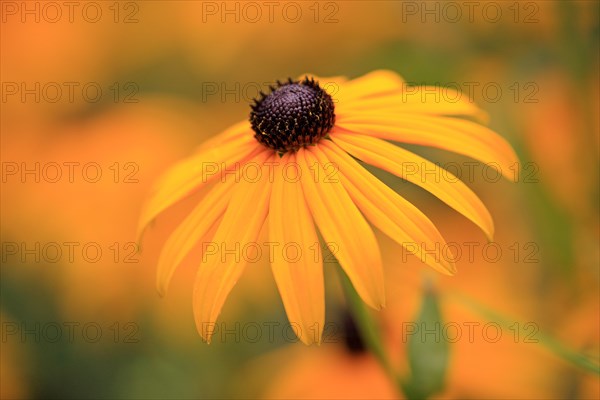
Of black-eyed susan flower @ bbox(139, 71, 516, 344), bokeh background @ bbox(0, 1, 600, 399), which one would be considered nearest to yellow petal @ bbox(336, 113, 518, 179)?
black-eyed susan flower @ bbox(139, 71, 516, 344)

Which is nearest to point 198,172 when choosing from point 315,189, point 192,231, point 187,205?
point 192,231

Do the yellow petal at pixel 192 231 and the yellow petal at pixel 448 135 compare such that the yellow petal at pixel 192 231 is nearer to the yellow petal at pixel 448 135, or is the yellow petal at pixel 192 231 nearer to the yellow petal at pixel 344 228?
the yellow petal at pixel 344 228

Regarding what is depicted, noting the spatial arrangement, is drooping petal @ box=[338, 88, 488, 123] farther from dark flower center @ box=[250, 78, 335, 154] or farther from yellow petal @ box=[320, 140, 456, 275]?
yellow petal @ box=[320, 140, 456, 275]

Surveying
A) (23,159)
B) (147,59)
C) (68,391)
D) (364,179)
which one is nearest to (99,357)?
(68,391)

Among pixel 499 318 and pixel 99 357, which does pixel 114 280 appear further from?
Answer: pixel 499 318

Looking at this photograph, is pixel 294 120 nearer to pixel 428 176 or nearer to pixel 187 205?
pixel 428 176
